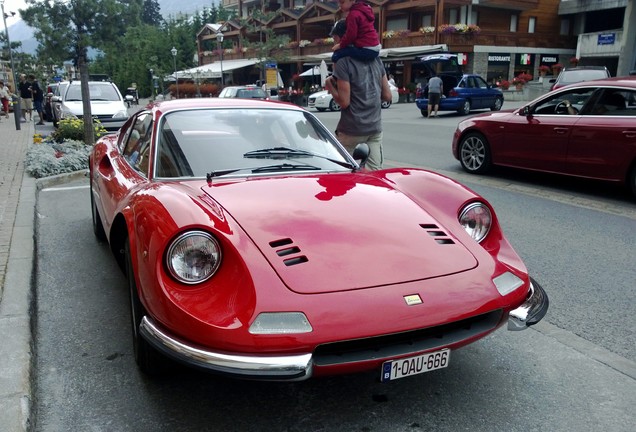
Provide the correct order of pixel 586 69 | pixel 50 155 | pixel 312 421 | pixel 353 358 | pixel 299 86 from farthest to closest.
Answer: pixel 299 86, pixel 586 69, pixel 50 155, pixel 312 421, pixel 353 358

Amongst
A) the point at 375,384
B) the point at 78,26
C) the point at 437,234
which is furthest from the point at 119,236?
the point at 78,26

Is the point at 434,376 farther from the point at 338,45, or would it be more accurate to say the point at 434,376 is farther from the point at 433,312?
the point at 338,45

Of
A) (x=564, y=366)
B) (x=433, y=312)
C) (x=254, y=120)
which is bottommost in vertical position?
(x=564, y=366)

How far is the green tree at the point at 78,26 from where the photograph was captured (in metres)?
11.4

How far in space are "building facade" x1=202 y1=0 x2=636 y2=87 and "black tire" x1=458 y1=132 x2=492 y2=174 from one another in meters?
30.7

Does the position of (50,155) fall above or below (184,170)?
below

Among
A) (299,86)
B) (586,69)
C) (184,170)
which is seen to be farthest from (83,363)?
(299,86)

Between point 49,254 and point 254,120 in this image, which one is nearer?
point 254,120

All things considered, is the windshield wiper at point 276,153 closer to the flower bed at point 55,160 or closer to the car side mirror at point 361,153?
the car side mirror at point 361,153

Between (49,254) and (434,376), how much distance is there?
382cm

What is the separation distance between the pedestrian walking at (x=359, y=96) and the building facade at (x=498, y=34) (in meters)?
34.6

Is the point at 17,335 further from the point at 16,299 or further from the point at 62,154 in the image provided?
the point at 62,154

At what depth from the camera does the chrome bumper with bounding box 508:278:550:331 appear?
8.58 ft

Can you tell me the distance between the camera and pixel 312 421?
2.54 m
